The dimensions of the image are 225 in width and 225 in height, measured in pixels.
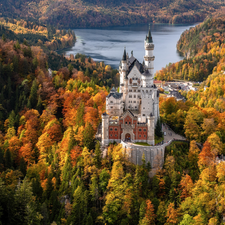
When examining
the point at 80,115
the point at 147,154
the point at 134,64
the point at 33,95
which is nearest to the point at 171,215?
the point at 147,154

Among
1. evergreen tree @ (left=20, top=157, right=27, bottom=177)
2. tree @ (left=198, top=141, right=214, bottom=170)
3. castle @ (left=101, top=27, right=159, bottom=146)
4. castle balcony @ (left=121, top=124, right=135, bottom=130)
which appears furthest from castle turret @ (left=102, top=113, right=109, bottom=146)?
tree @ (left=198, top=141, right=214, bottom=170)

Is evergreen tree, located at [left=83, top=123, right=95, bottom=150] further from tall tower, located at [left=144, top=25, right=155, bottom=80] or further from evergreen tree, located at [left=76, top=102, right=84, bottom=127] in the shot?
tall tower, located at [left=144, top=25, right=155, bottom=80]

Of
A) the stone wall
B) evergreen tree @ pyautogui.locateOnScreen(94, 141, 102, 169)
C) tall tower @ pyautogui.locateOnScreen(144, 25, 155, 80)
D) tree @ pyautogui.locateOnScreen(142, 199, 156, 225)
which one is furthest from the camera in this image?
tall tower @ pyautogui.locateOnScreen(144, 25, 155, 80)

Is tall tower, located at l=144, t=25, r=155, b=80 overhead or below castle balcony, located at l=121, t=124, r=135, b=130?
overhead

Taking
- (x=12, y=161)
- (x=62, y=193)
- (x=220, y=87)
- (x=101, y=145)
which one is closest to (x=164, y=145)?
(x=101, y=145)

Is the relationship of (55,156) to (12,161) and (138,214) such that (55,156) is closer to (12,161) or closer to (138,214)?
(12,161)

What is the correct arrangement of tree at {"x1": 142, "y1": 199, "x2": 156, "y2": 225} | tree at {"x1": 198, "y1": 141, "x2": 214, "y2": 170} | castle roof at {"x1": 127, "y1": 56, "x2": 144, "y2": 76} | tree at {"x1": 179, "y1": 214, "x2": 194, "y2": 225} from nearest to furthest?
1. tree at {"x1": 179, "y1": 214, "x2": 194, "y2": 225}
2. tree at {"x1": 142, "y1": 199, "x2": 156, "y2": 225}
3. tree at {"x1": 198, "y1": 141, "x2": 214, "y2": 170}
4. castle roof at {"x1": 127, "y1": 56, "x2": 144, "y2": 76}

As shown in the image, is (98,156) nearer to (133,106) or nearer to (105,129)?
(105,129)

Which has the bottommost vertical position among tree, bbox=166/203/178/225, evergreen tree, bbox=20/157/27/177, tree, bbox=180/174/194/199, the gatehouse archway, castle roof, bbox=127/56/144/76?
tree, bbox=166/203/178/225
